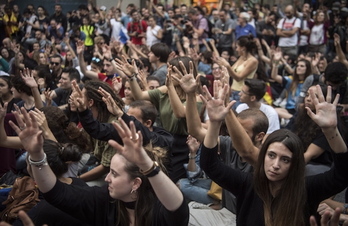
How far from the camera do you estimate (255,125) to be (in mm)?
3539

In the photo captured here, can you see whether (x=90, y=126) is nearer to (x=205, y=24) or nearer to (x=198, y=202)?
(x=198, y=202)

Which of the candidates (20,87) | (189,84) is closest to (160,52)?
(20,87)

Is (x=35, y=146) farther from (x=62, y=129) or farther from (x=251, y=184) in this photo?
(x=62, y=129)

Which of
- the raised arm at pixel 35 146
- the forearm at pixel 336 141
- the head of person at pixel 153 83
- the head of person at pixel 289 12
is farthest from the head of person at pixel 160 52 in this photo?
the head of person at pixel 289 12

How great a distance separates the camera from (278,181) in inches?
107

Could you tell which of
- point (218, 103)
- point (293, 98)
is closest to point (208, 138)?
point (218, 103)

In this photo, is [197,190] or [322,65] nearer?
[197,190]

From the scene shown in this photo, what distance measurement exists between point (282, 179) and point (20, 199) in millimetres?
1768

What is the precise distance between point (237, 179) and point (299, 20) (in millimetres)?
9768

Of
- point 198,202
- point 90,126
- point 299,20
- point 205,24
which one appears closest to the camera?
point 90,126

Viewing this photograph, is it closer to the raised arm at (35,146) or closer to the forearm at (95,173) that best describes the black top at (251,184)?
the raised arm at (35,146)

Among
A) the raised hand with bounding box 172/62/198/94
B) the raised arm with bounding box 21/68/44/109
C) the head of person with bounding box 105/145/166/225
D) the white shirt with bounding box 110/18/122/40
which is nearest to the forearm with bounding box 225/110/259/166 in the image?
the raised hand with bounding box 172/62/198/94

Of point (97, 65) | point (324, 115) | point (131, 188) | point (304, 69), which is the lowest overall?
point (97, 65)

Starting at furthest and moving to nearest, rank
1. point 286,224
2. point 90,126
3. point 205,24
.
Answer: point 205,24
point 90,126
point 286,224
